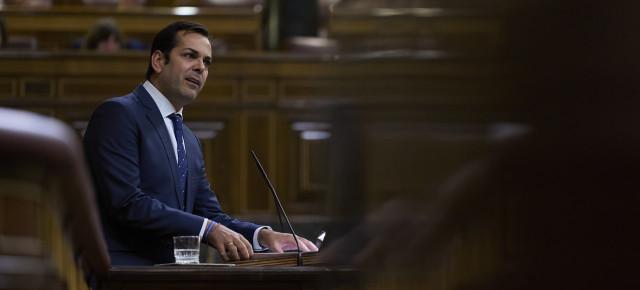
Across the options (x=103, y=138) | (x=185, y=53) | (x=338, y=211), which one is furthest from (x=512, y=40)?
(x=185, y=53)

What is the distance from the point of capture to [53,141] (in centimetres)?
41

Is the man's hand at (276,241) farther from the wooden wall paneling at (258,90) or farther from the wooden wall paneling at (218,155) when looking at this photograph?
the wooden wall paneling at (258,90)

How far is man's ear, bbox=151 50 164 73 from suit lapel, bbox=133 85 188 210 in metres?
0.14

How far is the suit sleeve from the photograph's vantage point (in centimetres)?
197

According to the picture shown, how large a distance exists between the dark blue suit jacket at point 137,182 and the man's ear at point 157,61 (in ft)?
0.41

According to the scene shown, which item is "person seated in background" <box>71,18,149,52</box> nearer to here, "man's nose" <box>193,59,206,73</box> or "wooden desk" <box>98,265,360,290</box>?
"man's nose" <box>193,59,206,73</box>

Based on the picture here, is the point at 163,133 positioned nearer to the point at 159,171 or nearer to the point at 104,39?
the point at 159,171

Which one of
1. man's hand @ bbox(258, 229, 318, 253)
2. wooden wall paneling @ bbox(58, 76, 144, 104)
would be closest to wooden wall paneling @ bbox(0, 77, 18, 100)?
wooden wall paneling @ bbox(58, 76, 144, 104)

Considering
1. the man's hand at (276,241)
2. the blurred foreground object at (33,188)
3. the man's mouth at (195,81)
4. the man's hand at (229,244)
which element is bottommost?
the man's hand at (276,241)

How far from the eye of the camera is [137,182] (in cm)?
203

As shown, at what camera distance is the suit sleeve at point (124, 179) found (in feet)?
6.47

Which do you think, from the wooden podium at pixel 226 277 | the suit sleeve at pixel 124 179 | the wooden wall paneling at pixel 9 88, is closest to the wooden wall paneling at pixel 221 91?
the wooden wall paneling at pixel 9 88

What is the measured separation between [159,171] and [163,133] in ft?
0.35

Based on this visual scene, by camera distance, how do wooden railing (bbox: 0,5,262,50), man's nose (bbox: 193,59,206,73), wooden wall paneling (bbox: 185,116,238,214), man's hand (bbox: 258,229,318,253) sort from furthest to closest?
wooden railing (bbox: 0,5,262,50)
wooden wall paneling (bbox: 185,116,238,214)
man's nose (bbox: 193,59,206,73)
man's hand (bbox: 258,229,318,253)
